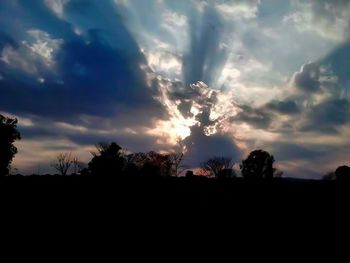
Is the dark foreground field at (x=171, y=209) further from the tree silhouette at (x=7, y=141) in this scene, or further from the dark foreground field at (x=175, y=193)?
the tree silhouette at (x=7, y=141)

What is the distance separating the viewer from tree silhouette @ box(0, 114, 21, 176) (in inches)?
1972

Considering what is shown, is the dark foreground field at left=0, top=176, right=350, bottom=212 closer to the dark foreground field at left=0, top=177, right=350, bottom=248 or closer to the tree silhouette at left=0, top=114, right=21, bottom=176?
the dark foreground field at left=0, top=177, right=350, bottom=248

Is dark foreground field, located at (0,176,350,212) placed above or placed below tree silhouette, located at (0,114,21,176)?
below

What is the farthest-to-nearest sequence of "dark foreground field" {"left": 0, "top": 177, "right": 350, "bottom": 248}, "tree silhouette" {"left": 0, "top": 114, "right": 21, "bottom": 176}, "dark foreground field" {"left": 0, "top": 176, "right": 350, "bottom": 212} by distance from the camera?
1. "tree silhouette" {"left": 0, "top": 114, "right": 21, "bottom": 176}
2. "dark foreground field" {"left": 0, "top": 176, "right": 350, "bottom": 212}
3. "dark foreground field" {"left": 0, "top": 177, "right": 350, "bottom": 248}

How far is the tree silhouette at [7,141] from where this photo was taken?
50.1 m

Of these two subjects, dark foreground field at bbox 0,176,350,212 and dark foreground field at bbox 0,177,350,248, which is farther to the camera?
dark foreground field at bbox 0,176,350,212

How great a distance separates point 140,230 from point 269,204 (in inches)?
204

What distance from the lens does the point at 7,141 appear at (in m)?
51.2

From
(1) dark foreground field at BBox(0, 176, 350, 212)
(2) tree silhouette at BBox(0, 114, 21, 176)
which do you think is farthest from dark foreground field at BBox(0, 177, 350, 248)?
(2) tree silhouette at BBox(0, 114, 21, 176)

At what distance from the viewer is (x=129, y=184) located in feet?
52.2

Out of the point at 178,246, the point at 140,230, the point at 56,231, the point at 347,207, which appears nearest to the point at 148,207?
the point at 140,230

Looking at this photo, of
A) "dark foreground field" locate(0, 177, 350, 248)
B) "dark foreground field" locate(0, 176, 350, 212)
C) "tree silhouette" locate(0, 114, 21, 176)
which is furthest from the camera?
"tree silhouette" locate(0, 114, 21, 176)

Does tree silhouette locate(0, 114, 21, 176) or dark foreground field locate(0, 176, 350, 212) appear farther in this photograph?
tree silhouette locate(0, 114, 21, 176)

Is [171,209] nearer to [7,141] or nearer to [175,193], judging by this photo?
[175,193]
